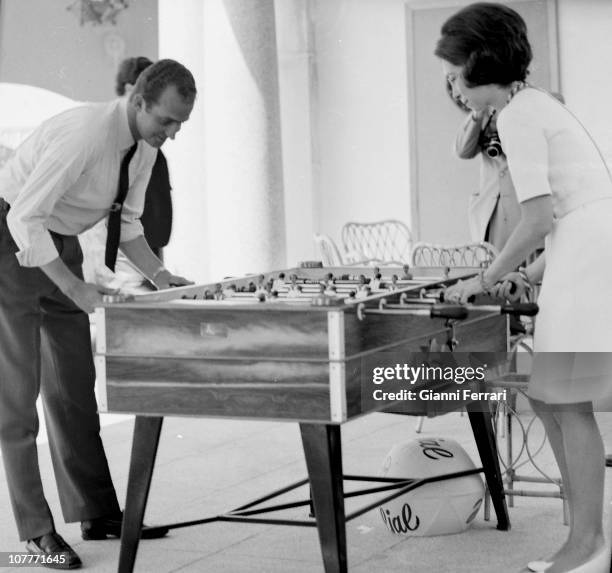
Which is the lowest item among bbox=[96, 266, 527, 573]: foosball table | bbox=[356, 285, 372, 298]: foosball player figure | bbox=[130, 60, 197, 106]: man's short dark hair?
bbox=[96, 266, 527, 573]: foosball table

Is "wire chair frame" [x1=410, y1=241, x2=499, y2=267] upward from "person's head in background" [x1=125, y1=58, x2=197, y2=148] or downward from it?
downward

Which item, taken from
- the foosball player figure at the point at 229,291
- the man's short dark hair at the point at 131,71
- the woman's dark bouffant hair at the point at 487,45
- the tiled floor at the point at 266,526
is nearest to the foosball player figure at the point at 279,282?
the foosball player figure at the point at 229,291

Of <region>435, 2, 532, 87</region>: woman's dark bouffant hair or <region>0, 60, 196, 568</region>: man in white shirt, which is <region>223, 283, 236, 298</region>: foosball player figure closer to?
<region>0, 60, 196, 568</region>: man in white shirt

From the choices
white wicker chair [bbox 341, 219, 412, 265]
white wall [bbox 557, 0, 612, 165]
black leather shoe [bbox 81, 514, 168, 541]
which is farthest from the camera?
white wicker chair [bbox 341, 219, 412, 265]

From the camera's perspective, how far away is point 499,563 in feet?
11.4

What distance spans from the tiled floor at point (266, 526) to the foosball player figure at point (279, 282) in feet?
2.66

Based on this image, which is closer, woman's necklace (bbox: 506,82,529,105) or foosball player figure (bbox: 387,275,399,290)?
woman's necklace (bbox: 506,82,529,105)

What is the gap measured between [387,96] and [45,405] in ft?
17.0

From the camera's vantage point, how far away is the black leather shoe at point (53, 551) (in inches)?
138

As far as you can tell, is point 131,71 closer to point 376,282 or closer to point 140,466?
point 376,282

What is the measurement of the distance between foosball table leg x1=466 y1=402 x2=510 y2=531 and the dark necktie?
4.13 ft

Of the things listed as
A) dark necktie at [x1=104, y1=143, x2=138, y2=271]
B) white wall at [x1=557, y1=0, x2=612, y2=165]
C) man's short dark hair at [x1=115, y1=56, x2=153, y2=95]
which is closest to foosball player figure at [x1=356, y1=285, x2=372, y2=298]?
dark necktie at [x1=104, y1=143, x2=138, y2=271]

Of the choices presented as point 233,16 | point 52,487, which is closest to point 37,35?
point 233,16

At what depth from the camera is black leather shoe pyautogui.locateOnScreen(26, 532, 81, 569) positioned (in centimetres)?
351
